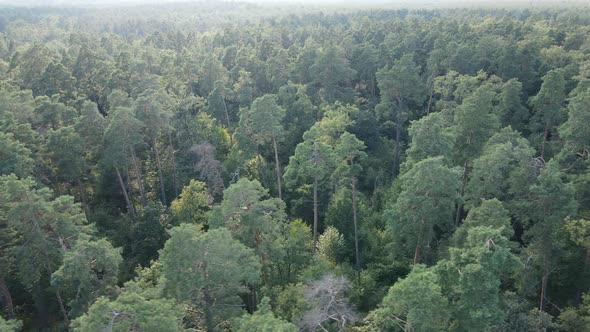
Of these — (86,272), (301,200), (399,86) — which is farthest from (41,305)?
(399,86)

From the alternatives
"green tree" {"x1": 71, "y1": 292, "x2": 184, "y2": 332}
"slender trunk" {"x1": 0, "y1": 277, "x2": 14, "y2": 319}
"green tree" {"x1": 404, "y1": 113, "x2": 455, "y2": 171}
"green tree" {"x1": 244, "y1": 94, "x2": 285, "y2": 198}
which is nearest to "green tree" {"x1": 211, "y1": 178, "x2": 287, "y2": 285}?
"green tree" {"x1": 71, "y1": 292, "x2": 184, "y2": 332}

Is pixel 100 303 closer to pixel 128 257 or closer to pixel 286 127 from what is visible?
pixel 128 257

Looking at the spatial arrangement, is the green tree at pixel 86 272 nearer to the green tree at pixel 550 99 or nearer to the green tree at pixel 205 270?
the green tree at pixel 205 270

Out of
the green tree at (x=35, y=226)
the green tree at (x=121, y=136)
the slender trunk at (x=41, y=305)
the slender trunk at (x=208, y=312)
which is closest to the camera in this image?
the slender trunk at (x=208, y=312)

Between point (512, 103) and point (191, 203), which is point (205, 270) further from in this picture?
point (512, 103)

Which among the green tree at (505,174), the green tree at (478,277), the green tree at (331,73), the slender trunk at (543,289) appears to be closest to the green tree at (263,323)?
the green tree at (478,277)

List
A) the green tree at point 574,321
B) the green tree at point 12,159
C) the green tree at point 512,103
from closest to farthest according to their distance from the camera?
the green tree at point 574,321 → the green tree at point 12,159 → the green tree at point 512,103
